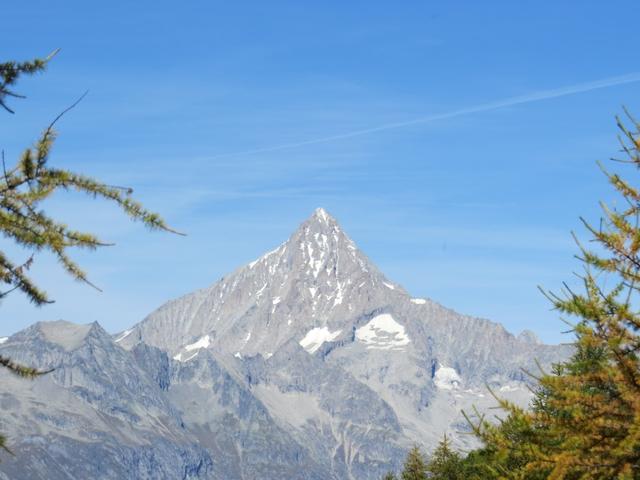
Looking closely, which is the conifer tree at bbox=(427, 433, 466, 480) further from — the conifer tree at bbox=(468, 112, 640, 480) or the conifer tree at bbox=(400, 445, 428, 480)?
the conifer tree at bbox=(468, 112, 640, 480)

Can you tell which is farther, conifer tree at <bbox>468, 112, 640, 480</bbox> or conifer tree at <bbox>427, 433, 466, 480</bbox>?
conifer tree at <bbox>427, 433, 466, 480</bbox>

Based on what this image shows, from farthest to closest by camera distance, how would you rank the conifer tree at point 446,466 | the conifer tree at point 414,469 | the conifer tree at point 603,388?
1. the conifer tree at point 414,469
2. the conifer tree at point 446,466
3. the conifer tree at point 603,388

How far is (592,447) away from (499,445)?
2.02 m

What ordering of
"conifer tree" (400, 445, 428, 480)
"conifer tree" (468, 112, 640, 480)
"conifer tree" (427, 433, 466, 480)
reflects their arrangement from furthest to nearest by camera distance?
"conifer tree" (400, 445, 428, 480)
"conifer tree" (427, 433, 466, 480)
"conifer tree" (468, 112, 640, 480)

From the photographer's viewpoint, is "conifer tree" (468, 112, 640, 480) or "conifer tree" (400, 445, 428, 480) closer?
"conifer tree" (468, 112, 640, 480)

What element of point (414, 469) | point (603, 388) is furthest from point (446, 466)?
point (603, 388)

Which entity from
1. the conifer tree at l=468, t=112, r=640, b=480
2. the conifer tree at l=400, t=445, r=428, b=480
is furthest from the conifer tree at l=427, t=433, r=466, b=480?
Result: the conifer tree at l=468, t=112, r=640, b=480

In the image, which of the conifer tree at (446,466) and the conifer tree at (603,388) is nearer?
the conifer tree at (603,388)

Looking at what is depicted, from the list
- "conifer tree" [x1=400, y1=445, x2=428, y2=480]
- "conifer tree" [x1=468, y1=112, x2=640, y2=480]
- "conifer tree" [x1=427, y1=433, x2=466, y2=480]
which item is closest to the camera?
"conifer tree" [x1=468, y1=112, x2=640, y2=480]

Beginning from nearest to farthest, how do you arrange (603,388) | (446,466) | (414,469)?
(603,388), (446,466), (414,469)

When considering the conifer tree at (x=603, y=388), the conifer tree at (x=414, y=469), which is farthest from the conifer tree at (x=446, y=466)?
the conifer tree at (x=603, y=388)

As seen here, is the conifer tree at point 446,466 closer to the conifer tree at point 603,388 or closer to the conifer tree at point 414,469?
the conifer tree at point 414,469

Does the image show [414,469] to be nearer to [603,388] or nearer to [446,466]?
[446,466]

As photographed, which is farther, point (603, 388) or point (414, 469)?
point (414, 469)
